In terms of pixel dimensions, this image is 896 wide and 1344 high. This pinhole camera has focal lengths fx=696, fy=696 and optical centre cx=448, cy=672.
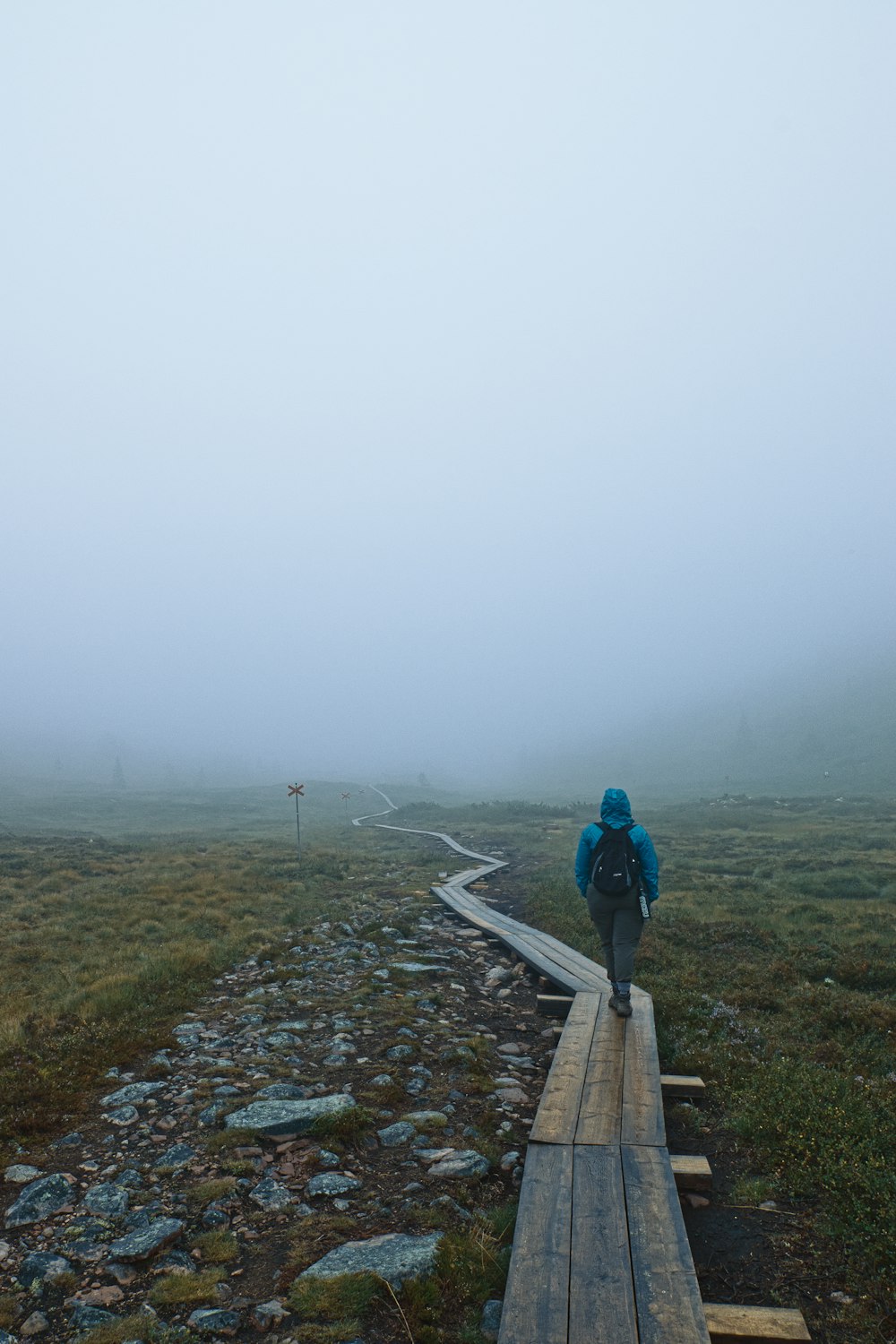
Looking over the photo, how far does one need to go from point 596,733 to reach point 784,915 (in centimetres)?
17154

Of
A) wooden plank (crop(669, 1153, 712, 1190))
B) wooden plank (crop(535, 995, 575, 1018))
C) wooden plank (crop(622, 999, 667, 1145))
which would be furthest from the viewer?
wooden plank (crop(535, 995, 575, 1018))

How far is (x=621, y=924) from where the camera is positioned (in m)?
9.16

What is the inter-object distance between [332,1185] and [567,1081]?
8.55ft

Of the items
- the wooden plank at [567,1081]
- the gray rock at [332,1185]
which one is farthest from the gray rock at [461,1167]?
the gray rock at [332,1185]

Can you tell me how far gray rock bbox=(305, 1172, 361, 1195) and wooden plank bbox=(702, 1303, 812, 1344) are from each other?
2.93m

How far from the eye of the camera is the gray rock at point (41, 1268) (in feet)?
15.8

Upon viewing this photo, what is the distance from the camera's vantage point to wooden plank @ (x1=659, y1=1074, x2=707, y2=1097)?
768 cm

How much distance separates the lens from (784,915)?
705 inches

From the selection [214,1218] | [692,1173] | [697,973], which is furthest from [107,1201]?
[697,973]

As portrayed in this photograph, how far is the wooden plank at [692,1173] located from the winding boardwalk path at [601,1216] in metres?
0.22

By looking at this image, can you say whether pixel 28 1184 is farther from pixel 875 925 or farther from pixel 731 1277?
pixel 875 925

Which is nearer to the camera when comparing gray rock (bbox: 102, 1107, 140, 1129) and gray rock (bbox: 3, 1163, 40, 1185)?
gray rock (bbox: 3, 1163, 40, 1185)

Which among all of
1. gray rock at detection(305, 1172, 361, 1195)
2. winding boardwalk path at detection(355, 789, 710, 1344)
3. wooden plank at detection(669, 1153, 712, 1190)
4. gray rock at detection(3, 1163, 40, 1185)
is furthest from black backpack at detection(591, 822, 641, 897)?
gray rock at detection(3, 1163, 40, 1185)

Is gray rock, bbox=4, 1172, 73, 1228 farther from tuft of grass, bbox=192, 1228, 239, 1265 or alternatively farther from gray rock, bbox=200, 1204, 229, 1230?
tuft of grass, bbox=192, 1228, 239, 1265
